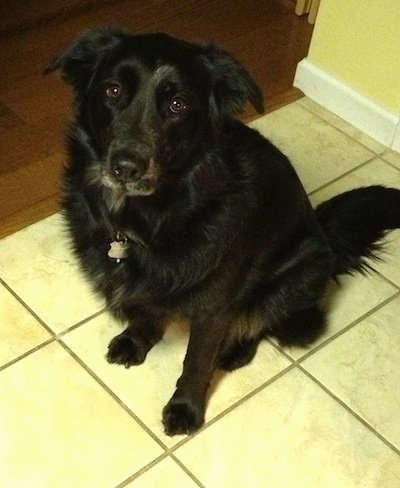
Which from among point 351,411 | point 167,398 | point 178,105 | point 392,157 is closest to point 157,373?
point 167,398

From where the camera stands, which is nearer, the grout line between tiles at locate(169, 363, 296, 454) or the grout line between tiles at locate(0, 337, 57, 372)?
the grout line between tiles at locate(169, 363, 296, 454)

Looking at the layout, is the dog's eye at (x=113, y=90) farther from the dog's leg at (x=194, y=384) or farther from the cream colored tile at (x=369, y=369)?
the cream colored tile at (x=369, y=369)

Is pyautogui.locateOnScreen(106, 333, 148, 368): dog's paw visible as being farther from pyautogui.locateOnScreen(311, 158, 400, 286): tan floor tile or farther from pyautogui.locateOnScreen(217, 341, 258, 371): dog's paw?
pyautogui.locateOnScreen(311, 158, 400, 286): tan floor tile

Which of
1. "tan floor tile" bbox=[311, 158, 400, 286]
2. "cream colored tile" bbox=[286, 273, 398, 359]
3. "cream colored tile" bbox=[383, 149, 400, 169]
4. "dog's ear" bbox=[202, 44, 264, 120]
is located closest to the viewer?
"dog's ear" bbox=[202, 44, 264, 120]

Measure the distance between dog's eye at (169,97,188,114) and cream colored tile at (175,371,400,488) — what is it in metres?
0.69

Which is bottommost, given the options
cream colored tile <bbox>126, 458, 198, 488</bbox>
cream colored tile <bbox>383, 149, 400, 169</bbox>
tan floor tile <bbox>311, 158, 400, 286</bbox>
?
cream colored tile <bbox>126, 458, 198, 488</bbox>

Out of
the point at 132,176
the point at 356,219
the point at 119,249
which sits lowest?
the point at 356,219

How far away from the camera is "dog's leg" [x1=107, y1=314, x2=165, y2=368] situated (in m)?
1.69

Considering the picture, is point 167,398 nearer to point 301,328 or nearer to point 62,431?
point 62,431

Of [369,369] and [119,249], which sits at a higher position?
[119,249]

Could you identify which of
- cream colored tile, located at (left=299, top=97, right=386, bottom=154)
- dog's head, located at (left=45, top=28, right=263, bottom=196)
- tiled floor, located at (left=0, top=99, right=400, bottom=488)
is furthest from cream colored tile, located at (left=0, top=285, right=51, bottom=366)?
cream colored tile, located at (left=299, top=97, right=386, bottom=154)

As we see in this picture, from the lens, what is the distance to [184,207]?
140 cm

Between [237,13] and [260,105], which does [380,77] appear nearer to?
[237,13]

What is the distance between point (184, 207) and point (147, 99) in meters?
0.22
